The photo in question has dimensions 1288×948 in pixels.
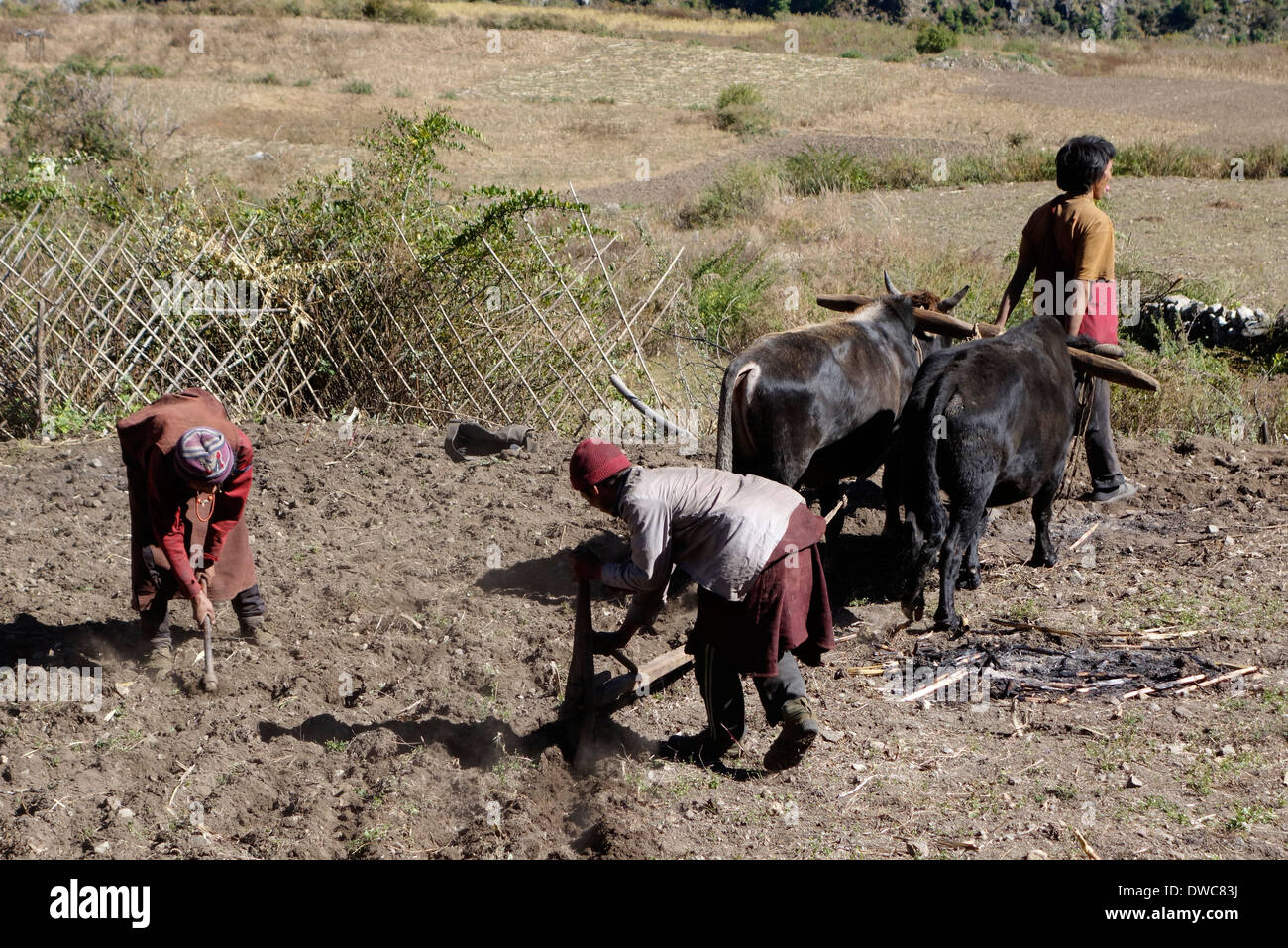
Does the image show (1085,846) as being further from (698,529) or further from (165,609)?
(165,609)

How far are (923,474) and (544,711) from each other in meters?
2.06

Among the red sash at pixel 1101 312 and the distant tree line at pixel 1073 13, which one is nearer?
the red sash at pixel 1101 312

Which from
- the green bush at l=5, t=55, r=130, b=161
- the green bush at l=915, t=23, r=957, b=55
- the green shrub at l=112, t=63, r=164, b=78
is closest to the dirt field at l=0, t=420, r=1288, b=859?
the green bush at l=5, t=55, r=130, b=161

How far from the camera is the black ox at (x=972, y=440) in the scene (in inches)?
210

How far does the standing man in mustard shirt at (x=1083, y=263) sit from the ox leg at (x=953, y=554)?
1.42m

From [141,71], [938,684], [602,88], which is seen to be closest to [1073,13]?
[602,88]

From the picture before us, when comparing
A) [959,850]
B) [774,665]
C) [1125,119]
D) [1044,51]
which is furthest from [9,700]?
[1044,51]

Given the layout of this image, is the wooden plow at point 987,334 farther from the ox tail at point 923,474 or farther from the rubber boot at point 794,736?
the rubber boot at point 794,736

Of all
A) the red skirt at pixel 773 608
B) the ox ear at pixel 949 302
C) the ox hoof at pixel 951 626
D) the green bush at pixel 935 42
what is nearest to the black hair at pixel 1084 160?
the ox ear at pixel 949 302

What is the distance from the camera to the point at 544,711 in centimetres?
485

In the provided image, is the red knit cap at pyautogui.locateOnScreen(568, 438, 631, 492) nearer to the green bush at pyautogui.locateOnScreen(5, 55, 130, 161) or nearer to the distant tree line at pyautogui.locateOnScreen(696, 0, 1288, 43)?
the green bush at pyautogui.locateOnScreen(5, 55, 130, 161)

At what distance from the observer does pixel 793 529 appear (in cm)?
404

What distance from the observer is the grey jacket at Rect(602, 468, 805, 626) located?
3.94 meters
